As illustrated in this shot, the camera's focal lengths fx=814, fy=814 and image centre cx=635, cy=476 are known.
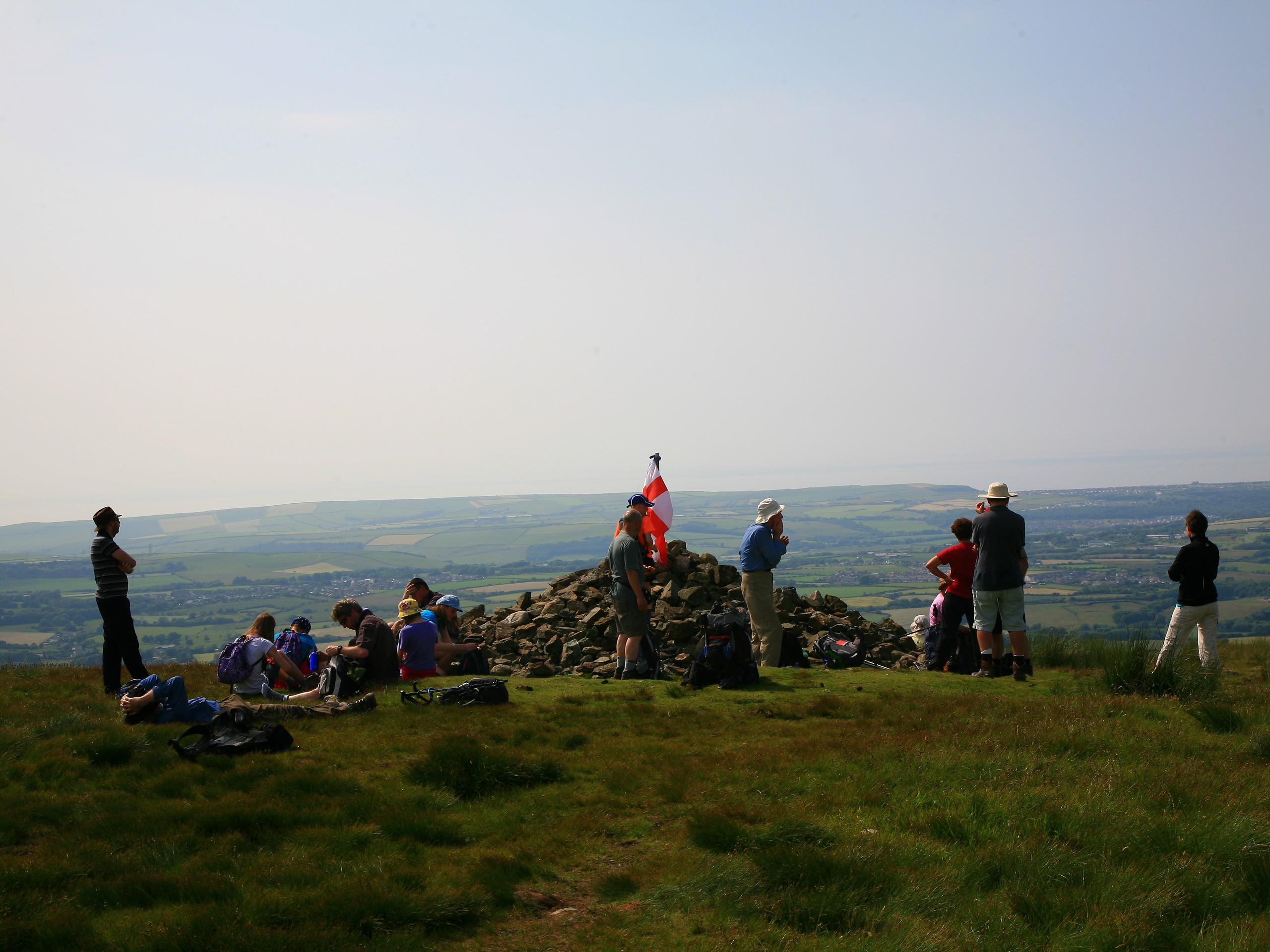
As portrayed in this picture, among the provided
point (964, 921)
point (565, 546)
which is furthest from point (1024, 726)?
point (565, 546)

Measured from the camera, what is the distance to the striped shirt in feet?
34.4

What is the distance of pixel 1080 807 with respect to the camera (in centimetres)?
604

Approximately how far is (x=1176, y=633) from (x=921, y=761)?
20.4 ft

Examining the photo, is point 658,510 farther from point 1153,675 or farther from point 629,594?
point 1153,675

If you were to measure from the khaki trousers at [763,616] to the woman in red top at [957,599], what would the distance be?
2416 mm

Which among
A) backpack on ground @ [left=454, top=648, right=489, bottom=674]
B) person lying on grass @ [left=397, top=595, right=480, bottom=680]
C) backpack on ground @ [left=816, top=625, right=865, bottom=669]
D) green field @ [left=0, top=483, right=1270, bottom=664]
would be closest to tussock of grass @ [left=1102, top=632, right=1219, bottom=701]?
green field @ [left=0, top=483, right=1270, bottom=664]

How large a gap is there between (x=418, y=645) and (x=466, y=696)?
5.75 ft

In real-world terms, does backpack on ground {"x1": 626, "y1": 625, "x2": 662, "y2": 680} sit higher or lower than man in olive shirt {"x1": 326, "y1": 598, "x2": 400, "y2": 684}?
lower

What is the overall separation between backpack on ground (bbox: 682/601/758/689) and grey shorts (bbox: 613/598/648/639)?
146 centimetres

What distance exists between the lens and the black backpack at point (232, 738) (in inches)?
301

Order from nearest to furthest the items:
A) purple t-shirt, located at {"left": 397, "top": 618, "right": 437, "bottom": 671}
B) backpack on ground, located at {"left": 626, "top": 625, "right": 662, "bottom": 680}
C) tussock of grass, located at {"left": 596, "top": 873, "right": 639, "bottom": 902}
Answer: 1. tussock of grass, located at {"left": 596, "top": 873, "right": 639, "bottom": 902}
2. purple t-shirt, located at {"left": 397, "top": 618, "right": 437, "bottom": 671}
3. backpack on ground, located at {"left": 626, "top": 625, "right": 662, "bottom": 680}

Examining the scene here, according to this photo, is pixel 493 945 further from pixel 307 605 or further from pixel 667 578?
pixel 307 605

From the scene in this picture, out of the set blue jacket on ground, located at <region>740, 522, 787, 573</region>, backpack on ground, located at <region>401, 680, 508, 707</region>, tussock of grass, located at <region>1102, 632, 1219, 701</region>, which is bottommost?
tussock of grass, located at <region>1102, 632, 1219, 701</region>

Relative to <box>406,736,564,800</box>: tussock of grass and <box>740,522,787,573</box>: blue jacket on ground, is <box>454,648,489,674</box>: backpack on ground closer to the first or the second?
<box>740,522,787,573</box>: blue jacket on ground
